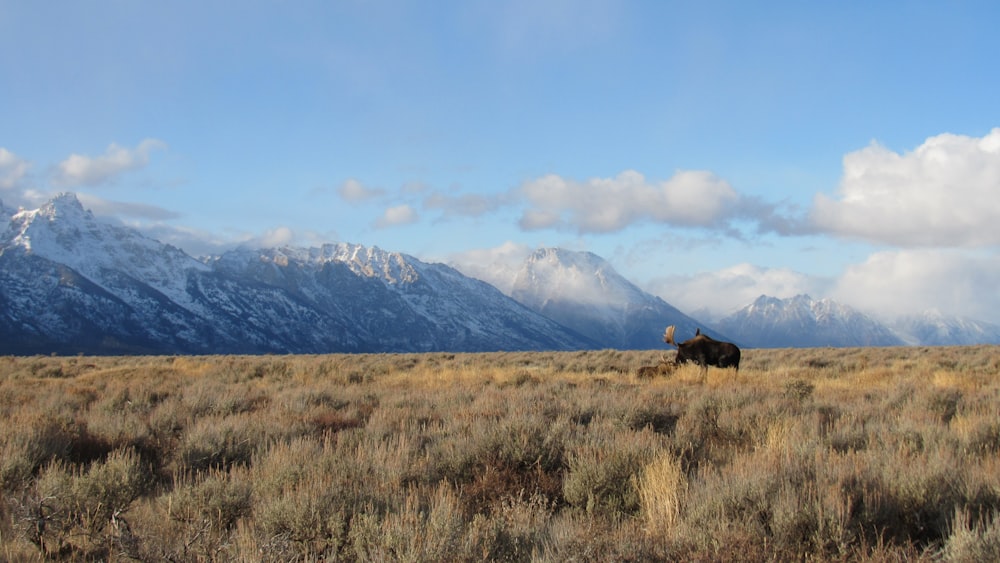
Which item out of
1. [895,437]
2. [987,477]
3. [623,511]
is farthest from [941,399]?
[623,511]

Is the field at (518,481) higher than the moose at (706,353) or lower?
lower

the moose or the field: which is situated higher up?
the moose

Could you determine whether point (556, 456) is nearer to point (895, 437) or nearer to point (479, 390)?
point (895, 437)

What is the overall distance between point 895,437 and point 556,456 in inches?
138

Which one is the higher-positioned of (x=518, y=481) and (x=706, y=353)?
(x=706, y=353)

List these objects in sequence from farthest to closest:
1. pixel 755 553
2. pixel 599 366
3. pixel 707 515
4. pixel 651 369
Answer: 1. pixel 599 366
2. pixel 651 369
3. pixel 707 515
4. pixel 755 553

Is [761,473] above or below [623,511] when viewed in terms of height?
above

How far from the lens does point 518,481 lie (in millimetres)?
5504

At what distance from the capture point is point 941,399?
9016 millimetres

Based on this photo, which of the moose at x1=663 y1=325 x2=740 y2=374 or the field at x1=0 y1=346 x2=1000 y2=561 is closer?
the field at x1=0 y1=346 x2=1000 y2=561

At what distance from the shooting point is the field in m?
3.62

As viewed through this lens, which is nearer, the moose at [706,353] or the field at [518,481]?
the field at [518,481]

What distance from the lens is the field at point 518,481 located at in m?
3.62

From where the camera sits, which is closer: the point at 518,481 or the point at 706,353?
the point at 518,481
